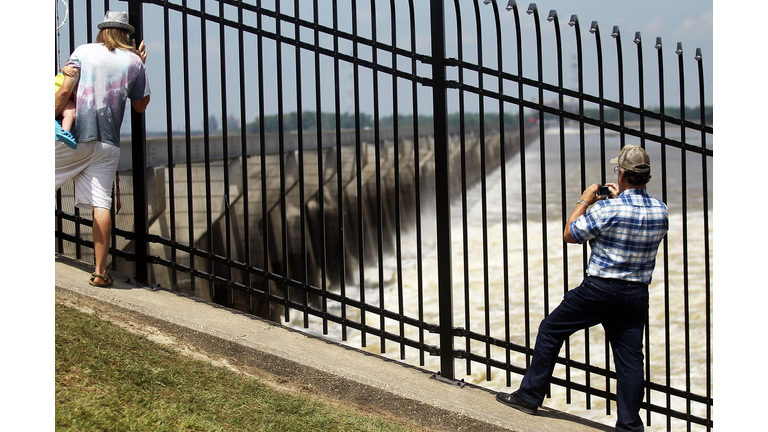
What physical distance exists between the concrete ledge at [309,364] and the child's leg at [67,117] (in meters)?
1.06

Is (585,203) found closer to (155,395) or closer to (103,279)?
(155,395)

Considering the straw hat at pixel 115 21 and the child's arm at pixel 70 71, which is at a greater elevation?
the straw hat at pixel 115 21

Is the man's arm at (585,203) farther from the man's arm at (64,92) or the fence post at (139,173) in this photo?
the man's arm at (64,92)

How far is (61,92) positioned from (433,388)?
3.09 metres

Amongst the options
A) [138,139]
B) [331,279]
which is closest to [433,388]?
[138,139]

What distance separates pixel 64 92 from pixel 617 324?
3737 millimetres

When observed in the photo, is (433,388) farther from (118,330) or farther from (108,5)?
(108,5)

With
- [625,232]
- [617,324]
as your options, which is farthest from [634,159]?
[617,324]

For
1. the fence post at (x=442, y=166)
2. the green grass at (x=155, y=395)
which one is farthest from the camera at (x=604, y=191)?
the green grass at (x=155, y=395)

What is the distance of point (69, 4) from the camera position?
486 centimetres

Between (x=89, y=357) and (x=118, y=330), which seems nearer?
(x=89, y=357)

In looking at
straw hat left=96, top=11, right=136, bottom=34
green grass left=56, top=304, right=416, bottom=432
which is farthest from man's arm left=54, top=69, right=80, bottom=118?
green grass left=56, top=304, right=416, bottom=432

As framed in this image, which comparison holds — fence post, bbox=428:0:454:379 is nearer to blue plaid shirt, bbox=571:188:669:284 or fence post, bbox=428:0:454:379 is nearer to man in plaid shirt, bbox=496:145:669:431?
man in plaid shirt, bbox=496:145:669:431

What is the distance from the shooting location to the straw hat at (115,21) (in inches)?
169
